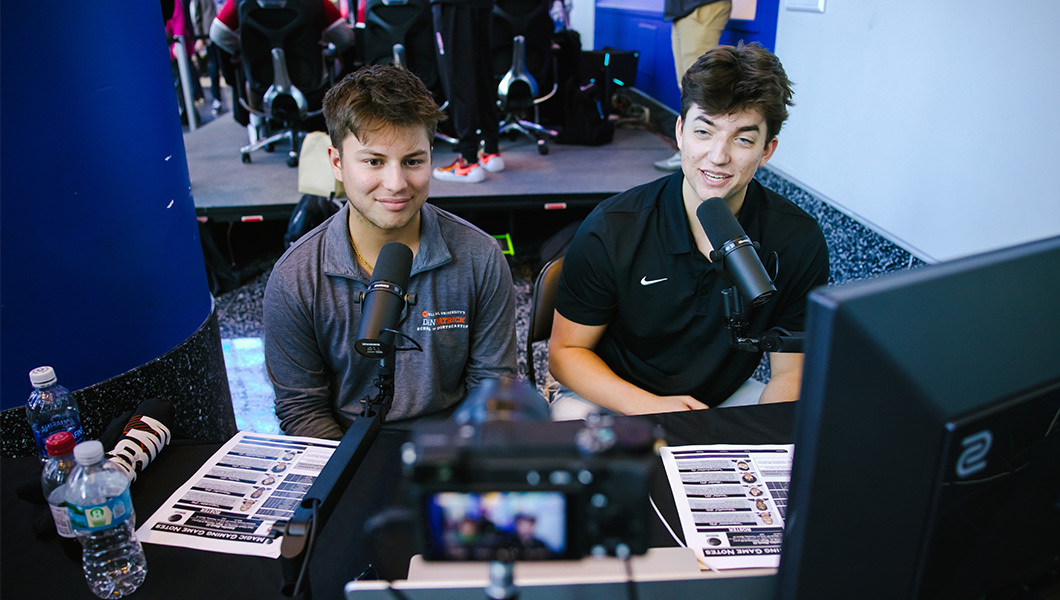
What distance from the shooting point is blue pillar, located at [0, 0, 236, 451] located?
1.38 meters

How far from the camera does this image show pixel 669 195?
1.68 meters

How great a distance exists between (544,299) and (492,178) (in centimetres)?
249

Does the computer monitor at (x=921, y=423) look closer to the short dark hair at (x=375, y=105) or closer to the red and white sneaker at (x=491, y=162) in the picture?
the short dark hair at (x=375, y=105)

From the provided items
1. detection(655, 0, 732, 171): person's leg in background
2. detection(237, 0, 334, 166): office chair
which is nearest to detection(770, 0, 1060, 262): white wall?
detection(655, 0, 732, 171): person's leg in background

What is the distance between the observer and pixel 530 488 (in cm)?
50

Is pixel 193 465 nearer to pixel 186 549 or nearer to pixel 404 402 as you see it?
pixel 186 549

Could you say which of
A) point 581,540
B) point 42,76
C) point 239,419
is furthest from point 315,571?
point 239,419

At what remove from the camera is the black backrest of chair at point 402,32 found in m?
4.07

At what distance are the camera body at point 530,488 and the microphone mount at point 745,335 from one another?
57cm

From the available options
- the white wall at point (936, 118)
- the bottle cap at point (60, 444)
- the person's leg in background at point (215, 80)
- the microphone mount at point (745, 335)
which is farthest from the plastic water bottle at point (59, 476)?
the person's leg in background at point (215, 80)

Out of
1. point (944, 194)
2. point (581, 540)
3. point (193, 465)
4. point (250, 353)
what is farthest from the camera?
point (250, 353)

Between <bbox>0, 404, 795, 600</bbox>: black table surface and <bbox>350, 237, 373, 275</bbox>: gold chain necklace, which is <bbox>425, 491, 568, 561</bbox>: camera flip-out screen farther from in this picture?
<bbox>350, 237, 373, 275</bbox>: gold chain necklace

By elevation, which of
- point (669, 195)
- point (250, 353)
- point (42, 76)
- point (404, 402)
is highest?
point (42, 76)

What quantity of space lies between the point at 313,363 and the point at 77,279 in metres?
0.53
